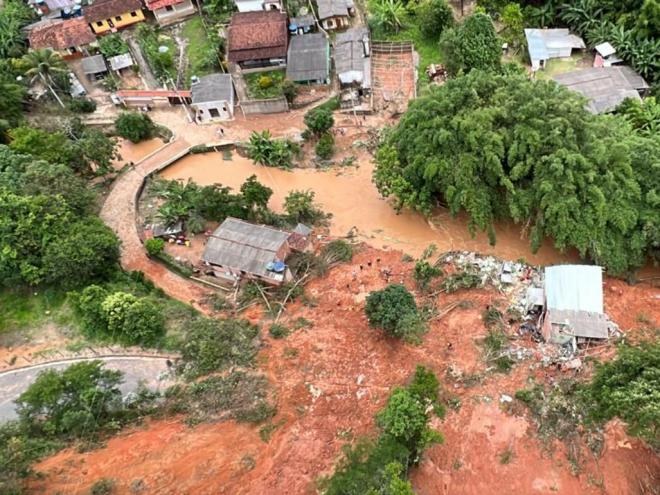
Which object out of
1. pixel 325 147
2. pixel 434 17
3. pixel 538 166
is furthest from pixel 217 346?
pixel 434 17

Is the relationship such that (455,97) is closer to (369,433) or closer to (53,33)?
(369,433)

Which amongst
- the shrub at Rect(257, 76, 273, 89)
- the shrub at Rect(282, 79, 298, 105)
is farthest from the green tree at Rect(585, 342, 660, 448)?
the shrub at Rect(257, 76, 273, 89)

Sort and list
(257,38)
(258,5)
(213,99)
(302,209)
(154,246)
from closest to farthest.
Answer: (154,246)
(302,209)
(213,99)
(257,38)
(258,5)

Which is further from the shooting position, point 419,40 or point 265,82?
point 419,40

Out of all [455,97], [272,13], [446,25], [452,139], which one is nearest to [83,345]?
[452,139]

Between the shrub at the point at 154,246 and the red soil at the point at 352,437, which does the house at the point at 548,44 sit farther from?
the shrub at the point at 154,246

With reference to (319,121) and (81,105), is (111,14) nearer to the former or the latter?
(81,105)

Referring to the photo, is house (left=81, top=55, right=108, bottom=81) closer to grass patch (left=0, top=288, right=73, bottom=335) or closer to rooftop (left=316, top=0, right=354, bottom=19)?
rooftop (left=316, top=0, right=354, bottom=19)
